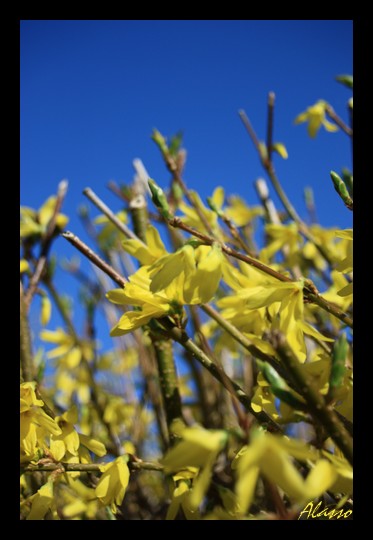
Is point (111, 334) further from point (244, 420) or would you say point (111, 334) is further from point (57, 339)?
point (57, 339)

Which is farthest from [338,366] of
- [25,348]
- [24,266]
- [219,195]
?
[24,266]

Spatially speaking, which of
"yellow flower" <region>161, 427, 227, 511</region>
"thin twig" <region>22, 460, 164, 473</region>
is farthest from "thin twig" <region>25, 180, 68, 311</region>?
"yellow flower" <region>161, 427, 227, 511</region>

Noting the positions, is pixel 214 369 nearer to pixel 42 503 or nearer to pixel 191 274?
pixel 191 274

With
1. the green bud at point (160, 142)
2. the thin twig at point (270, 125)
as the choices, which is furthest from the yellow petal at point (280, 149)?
the green bud at point (160, 142)

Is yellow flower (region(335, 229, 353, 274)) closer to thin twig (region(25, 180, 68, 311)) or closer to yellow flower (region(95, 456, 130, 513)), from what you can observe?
yellow flower (region(95, 456, 130, 513))
